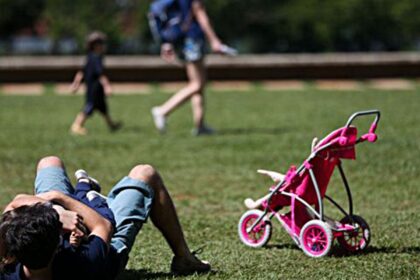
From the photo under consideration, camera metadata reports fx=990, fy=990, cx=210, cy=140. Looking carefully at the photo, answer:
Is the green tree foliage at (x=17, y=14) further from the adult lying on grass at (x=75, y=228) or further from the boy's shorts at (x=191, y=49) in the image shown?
the adult lying on grass at (x=75, y=228)

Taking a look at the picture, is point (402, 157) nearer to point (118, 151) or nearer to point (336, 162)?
point (118, 151)

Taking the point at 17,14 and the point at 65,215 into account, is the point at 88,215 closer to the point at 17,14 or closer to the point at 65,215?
the point at 65,215

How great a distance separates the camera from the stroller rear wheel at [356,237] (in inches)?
223

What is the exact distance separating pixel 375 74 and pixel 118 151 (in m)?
15.0

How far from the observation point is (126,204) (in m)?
4.87

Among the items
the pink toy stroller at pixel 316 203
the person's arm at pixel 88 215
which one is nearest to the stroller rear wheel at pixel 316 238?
the pink toy stroller at pixel 316 203

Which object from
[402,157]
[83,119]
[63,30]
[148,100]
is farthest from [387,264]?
[63,30]

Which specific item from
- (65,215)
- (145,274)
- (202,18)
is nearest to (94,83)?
(202,18)

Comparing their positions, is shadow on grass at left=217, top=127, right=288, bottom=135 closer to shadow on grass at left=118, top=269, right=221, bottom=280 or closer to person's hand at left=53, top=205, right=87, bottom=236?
shadow on grass at left=118, top=269, right=221, bottom=280

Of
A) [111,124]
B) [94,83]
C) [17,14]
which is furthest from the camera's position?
[17,14]

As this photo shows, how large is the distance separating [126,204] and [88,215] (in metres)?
0.33

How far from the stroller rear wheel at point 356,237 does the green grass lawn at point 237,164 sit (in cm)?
6

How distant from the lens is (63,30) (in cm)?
3919

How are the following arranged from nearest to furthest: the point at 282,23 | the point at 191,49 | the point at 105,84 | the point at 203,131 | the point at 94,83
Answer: the point at 191,49 < the point at 203,131 < the point at 94,83 < the point at 105,84 < the point at 282,23
